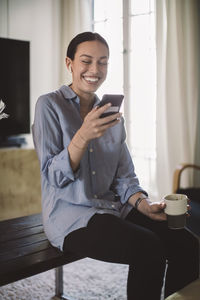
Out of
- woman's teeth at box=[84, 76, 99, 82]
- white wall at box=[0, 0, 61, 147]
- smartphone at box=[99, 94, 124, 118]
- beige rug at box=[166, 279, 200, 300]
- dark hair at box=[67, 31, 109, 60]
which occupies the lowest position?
beige rug at box=[166, 279, 200, 300]

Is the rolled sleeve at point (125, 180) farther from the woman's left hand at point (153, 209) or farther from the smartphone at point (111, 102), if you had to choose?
the smartphone at point (111, 102)

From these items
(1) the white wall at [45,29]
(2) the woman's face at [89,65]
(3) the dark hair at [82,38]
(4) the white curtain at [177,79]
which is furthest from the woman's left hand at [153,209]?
(1) the white wall at [45,29]

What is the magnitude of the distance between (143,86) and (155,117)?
329 mm

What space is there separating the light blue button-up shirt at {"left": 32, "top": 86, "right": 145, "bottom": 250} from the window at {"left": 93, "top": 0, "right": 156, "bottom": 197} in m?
2.13

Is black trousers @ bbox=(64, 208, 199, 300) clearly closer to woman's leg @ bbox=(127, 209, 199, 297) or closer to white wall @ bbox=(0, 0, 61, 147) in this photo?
woman's leg @ bbox=(127, 209, 199, 297)

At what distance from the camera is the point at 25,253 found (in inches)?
57.2

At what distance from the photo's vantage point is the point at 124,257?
1266 mm

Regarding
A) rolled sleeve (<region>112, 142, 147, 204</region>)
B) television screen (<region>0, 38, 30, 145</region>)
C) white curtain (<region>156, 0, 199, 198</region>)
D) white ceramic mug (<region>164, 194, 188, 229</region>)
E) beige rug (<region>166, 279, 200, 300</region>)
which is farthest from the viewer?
television screen (<region>0, 38, 30, 145</region>)

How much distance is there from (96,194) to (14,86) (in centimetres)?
234

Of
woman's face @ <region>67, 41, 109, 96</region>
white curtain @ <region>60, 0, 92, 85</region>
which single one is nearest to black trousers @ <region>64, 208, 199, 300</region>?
woman's face @ <region>67, 41, 109, 96</region>

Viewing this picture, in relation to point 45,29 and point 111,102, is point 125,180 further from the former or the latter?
point 45,29

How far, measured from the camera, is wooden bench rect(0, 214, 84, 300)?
1.32 m

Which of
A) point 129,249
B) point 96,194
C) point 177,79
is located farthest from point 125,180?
point 177,79

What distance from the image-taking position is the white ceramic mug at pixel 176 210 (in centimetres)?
138
